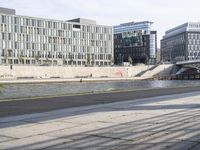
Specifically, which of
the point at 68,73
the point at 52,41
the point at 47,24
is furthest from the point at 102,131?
the point at 52,41

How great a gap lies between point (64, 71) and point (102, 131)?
139 metres

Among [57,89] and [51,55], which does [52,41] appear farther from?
[57,89]

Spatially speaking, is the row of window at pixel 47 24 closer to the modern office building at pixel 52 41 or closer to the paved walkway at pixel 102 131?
the modern office building at pixel 52 41

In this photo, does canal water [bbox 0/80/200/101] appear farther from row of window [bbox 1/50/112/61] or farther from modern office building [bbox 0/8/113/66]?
modern office building [bbox 0/8/113/66]

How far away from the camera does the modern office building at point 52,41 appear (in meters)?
157

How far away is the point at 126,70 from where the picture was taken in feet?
557

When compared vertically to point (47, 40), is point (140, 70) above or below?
below

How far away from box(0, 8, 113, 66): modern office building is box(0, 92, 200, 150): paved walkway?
Result: 5684 inches

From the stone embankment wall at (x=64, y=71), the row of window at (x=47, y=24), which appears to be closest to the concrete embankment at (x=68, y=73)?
the stone embankment wall at (x=64, y=71)

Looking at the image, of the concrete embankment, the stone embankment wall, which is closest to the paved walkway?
the concrete embankment

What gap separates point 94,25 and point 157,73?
3955 centimetres

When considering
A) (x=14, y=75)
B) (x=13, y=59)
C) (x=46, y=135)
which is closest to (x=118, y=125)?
(x=46, y=135)

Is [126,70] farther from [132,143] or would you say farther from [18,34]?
[132,143]

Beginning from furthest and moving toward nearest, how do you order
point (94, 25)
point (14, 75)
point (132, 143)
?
point (94, 25)
point (14, 75)
point (132, 143)
